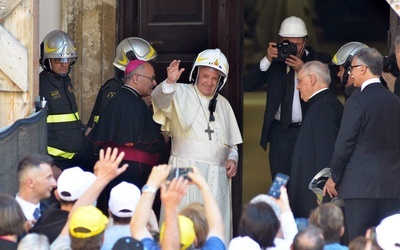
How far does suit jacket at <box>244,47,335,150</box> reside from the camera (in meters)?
10.5

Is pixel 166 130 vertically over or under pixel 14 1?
under

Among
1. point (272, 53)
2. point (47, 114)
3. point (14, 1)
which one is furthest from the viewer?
point (272, 53)

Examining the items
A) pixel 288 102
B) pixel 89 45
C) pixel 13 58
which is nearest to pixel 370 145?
pixel 288 102

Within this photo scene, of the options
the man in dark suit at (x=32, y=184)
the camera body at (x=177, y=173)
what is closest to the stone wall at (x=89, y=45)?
the man in dark suit at (x=32, y=184)

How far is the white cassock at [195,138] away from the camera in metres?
9.80

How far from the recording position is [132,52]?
10.4 metres

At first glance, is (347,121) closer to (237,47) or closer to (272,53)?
(272,53)

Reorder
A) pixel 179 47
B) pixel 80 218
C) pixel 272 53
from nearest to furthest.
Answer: pixel 80 218, pixel 272 53, pixel 179 47

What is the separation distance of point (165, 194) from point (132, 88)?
11.1ft

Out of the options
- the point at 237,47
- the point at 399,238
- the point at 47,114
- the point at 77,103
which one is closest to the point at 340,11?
the point at 237,47

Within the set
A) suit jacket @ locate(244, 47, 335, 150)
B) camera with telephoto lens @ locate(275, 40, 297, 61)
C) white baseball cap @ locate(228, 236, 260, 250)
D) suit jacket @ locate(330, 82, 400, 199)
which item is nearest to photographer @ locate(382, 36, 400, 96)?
suit jacket @ locate(244, 47, 335, 150)

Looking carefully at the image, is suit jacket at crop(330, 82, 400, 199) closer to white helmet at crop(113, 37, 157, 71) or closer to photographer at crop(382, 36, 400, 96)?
photographer at crop(382, 36, 400, 96)

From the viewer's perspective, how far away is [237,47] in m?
11.1

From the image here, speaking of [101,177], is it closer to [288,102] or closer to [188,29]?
[288,102]
